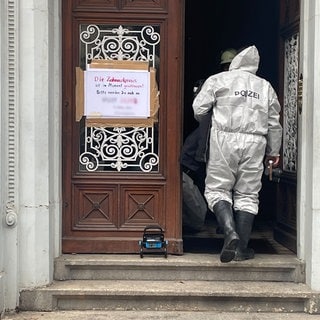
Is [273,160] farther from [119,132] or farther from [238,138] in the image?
[119,132]

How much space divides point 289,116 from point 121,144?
1.72 m

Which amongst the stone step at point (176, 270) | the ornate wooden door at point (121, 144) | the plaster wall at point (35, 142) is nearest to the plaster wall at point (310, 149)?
the stone step at point (176, 270)

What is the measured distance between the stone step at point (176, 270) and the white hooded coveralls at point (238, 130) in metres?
0.53

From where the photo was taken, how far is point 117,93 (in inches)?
224

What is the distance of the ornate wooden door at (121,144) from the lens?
18.7 feet

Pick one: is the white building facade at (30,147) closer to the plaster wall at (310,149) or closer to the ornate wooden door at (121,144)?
the plaster wall at (310,149)

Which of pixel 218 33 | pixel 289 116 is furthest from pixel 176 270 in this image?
pixel 218 33

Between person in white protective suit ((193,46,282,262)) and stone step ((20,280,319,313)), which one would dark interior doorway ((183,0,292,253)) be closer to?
person in white protective suit ((193,46,282,262))

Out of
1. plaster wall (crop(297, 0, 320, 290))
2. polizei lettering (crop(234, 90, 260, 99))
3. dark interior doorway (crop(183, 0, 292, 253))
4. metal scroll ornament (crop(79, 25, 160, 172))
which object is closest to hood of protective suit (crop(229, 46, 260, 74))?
polizei lettering (crop(234, 90, 260, 99))

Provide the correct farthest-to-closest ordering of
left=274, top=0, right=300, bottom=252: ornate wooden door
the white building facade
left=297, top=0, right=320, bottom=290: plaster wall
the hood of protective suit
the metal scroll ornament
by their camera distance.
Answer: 1. left=274, top=0, right=300, bottom=252: ornate wooden door
2. the metal scroll ornament
3. the hood of protective suit
4. left=297, top=0, right=320, bottom=290: plaster wall
5. the white building facade

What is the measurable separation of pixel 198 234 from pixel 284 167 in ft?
4.66

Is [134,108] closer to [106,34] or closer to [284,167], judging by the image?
[106,34]

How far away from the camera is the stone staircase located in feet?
17.0

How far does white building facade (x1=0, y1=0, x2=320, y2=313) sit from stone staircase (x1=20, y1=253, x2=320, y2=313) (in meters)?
0.16
